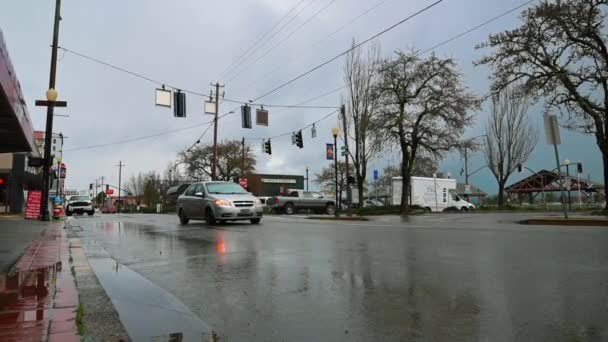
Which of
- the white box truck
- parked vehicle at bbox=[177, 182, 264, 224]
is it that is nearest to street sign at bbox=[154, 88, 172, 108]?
parked vehicle at bbox=[177, 182, 264, 224]

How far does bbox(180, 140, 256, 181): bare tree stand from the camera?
73188 millimetres

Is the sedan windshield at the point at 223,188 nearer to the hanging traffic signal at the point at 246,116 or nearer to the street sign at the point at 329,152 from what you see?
the hanging traffic signal at the point at 246,116

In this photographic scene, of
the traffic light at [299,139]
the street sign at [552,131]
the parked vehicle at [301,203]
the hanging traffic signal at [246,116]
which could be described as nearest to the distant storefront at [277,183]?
the parked vehicle at [301,203]

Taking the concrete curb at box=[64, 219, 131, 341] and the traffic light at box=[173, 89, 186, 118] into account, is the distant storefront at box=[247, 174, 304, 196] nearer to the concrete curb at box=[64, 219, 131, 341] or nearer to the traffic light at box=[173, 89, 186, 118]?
the traffic light at box=[173, 89, 186, 118]

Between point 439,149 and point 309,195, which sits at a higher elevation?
point 439,149

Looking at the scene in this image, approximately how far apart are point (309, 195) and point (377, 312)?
1351 inches

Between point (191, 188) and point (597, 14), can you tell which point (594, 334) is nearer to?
point (191, 188)

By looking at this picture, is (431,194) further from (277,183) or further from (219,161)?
(277,183)

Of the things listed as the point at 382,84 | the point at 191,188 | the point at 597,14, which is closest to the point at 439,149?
the point at 382,84

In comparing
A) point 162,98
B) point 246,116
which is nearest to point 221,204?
point 162,98

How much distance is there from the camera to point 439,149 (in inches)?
1355

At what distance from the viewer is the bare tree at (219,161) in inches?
2881

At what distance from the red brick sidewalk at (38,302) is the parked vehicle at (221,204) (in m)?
9.00

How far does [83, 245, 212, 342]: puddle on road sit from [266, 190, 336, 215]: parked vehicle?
31210 mm
